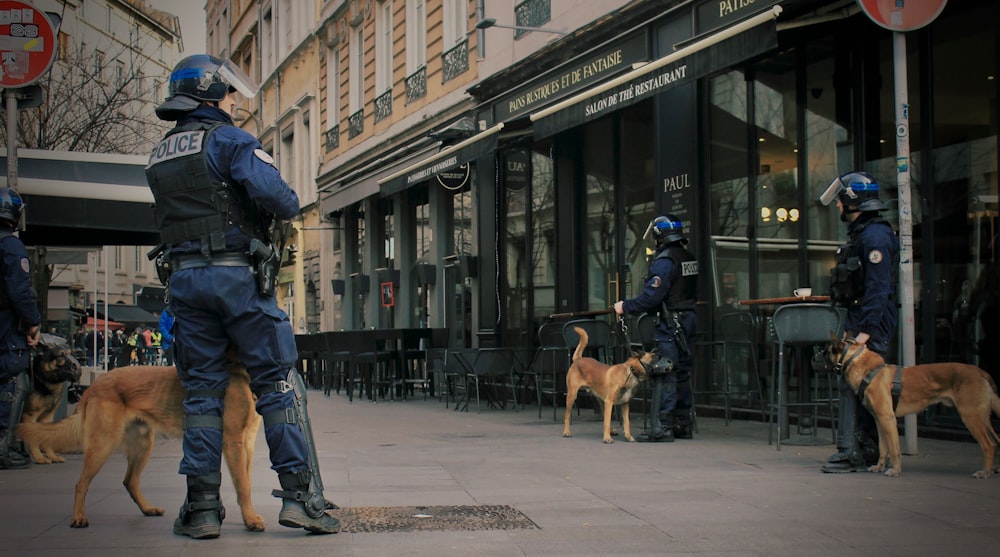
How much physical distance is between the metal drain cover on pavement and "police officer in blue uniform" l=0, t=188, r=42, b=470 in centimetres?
327

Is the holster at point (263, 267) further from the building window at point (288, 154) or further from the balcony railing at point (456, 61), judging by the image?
the building window at point (288, 154)

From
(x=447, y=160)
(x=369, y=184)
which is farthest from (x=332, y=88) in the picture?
(x=447, y=160)

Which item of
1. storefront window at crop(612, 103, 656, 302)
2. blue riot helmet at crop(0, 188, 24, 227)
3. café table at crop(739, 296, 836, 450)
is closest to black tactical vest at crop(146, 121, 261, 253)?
blue riot helmet at crop(0, 188, 24, 227)

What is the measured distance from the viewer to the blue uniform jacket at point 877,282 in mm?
6832

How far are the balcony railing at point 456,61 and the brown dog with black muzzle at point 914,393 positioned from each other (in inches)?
495

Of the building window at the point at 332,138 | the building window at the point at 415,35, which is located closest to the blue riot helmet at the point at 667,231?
the building window at the point at 415,35

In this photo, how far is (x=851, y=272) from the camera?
23.0ft

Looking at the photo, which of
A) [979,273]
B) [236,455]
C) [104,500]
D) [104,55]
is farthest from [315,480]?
[104,55]

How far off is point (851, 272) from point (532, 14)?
9.67 meters

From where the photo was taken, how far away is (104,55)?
70.7 feet

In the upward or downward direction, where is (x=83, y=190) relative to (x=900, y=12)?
downward

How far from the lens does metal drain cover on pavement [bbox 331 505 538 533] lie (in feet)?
16.3

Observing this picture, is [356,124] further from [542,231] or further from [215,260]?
[215,260]

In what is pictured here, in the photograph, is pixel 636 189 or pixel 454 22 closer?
pixel 636 189
